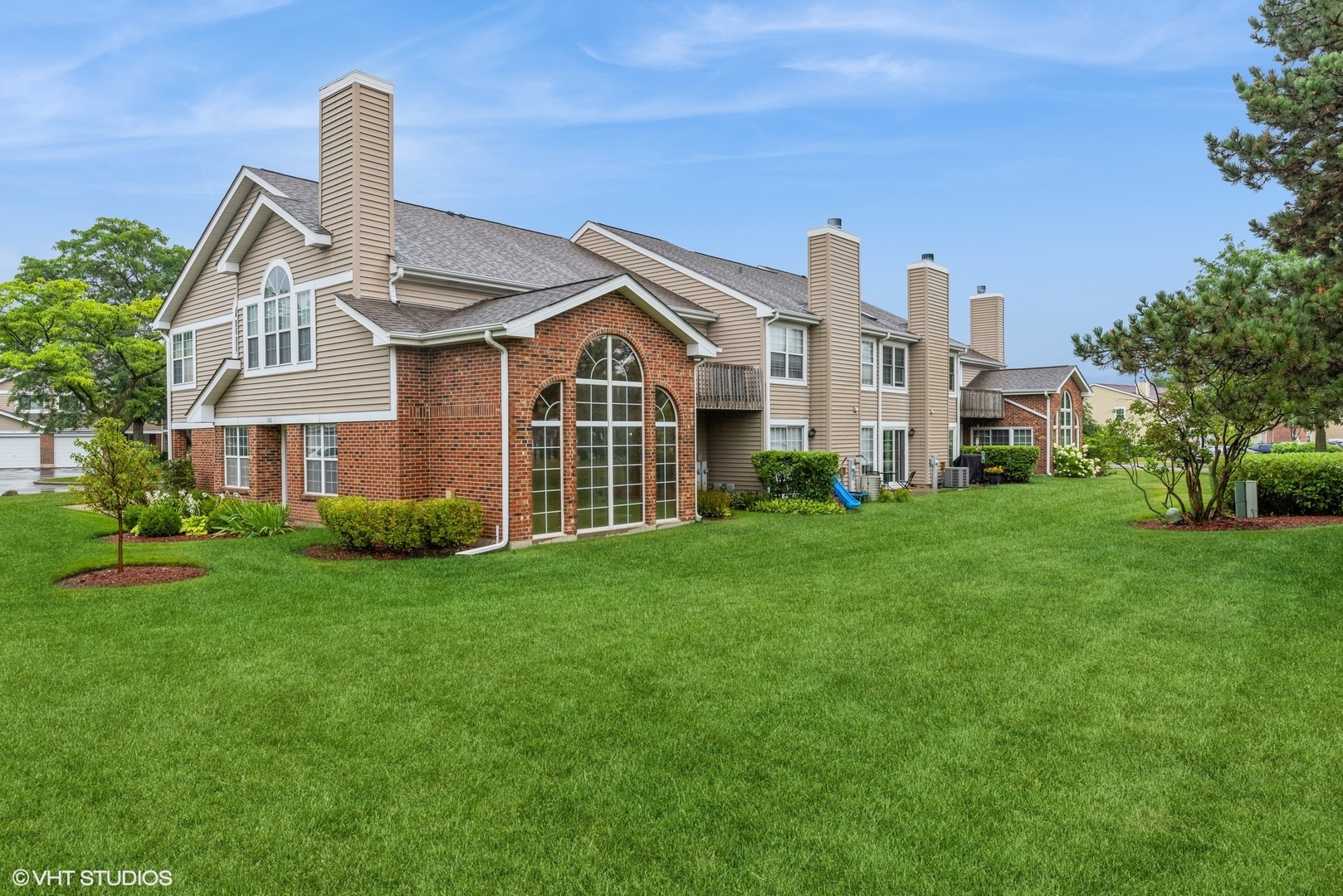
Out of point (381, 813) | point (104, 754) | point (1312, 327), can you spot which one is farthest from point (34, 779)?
point (1312, 327)

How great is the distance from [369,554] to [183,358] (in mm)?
13145

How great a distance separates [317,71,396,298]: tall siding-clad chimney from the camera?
14.6 meters

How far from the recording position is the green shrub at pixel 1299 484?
15.2m

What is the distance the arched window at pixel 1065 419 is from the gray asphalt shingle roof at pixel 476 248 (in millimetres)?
20132

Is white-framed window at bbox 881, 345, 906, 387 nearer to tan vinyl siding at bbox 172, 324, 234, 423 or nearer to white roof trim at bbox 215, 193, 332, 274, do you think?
white roof trim at bbox 215, 193, 332, 274

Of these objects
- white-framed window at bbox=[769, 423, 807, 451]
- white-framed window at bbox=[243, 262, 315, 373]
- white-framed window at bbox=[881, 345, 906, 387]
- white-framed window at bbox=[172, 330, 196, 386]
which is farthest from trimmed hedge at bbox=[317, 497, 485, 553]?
white-framed window at bbox=[881, 345, 906, 387]

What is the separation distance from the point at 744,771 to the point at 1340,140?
9.79m

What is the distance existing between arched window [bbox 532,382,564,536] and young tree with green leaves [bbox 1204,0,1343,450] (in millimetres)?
9920

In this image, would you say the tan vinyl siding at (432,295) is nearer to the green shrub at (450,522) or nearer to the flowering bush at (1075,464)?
the green shrub at (450,522)

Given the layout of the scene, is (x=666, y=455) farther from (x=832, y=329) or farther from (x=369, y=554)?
(x=832, y=329)

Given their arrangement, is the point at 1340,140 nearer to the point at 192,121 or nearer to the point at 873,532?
the point at 873,532

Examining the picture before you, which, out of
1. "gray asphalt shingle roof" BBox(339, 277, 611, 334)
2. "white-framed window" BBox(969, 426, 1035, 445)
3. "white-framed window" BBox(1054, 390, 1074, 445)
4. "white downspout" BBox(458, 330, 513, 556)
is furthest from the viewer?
"white-framed window" BBox(1054, 390, 1074, 445)

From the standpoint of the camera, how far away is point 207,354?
20.3 metres

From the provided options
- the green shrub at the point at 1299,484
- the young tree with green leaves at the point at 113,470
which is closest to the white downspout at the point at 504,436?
the young tree with green leaves at the point at 113,470
